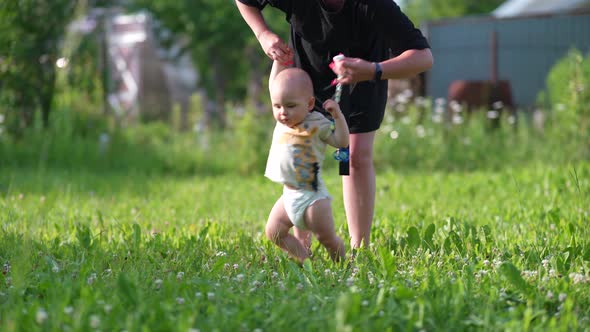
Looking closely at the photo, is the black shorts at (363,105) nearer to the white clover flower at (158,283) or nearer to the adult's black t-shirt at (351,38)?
the adult's black t-shirt at (351,38)

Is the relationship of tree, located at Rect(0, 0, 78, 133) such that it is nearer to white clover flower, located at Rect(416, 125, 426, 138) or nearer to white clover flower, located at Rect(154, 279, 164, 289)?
white clover flower, located at Rect(416, 125, 426, 138)

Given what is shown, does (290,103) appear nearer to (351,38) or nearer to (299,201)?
(299,201)

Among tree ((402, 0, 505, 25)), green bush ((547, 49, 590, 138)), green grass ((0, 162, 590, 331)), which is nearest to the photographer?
green grass ((0, 162, 590, 331))

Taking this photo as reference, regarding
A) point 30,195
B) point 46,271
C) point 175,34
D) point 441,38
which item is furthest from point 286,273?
point 175,34

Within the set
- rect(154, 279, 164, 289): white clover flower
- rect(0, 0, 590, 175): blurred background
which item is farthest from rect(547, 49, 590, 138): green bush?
rect(154, 279, 164, 289): white clover flower

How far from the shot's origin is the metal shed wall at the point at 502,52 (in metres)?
14.5

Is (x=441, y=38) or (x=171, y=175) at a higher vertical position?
(x=441, y=38)

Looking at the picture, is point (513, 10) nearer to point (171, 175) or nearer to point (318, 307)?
point (171, 175)

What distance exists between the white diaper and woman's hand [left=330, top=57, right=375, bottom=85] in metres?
0.48

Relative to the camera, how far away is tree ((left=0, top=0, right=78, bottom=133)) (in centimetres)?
842

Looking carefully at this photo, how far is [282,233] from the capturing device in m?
3.21

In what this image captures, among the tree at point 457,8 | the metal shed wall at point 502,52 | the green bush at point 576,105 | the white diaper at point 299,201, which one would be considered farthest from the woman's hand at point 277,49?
the tree at point 457,8

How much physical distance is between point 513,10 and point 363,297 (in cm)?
1673

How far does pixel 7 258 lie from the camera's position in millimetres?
3209
